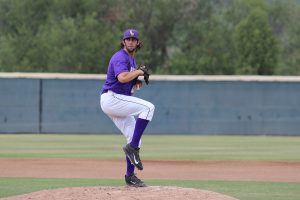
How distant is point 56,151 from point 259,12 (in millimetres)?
25769

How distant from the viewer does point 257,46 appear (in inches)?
1663

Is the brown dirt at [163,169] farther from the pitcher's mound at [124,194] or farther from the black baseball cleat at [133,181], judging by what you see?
the pitcher's mound at [124,194]

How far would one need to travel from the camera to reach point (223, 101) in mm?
26516

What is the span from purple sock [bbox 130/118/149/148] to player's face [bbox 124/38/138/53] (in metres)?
0.78

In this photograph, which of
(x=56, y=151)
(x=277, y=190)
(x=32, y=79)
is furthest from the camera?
(x=32, y=79)

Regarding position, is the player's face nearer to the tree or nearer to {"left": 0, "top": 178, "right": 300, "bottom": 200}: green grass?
{"left": 0, "top": 178, "right": 300, "bottom": 200}: green grass

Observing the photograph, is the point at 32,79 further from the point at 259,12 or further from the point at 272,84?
the point at 259,12

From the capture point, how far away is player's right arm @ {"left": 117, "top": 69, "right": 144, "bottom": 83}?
8930 mm

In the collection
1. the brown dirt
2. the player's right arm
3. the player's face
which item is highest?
the player's face

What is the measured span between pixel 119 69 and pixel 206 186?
3053 mm

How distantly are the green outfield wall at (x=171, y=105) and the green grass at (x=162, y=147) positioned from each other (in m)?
0.67

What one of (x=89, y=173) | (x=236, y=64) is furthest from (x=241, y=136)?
(x=236, y=64)

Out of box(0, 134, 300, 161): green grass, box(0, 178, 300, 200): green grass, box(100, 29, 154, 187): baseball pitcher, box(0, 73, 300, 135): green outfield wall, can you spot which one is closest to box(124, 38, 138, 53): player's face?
Answer: box(100, 29, 154, 187): baseball pitcher

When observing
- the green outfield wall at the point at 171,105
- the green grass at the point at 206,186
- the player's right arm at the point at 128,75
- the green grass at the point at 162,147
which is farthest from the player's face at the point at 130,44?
the green outfield wall at the point at 171,105
